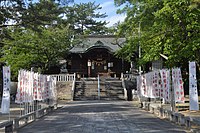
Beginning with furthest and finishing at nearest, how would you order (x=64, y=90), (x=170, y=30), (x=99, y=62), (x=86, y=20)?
(x=86, y=20) → (x=99, y=62) → (x=64, y=90) → (x=170, y=30)

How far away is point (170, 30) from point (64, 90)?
62.1 ft

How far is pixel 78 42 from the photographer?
133ft

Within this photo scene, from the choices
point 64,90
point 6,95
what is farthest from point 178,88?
point 64,90

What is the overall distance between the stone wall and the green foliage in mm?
13794

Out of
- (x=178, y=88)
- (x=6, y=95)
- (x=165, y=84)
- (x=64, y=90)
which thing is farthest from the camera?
(x=64, y=90)

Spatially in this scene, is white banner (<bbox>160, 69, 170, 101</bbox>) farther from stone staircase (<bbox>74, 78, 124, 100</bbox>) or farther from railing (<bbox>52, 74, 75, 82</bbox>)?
railing (<bbox>52, 74, 75, 82</bbox>)

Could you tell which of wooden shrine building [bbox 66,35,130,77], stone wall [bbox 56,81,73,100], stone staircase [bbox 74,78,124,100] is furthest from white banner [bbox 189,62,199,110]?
wooden shrine building [bbox 66,35,130,77]

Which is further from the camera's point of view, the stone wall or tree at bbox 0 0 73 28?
the stone wall

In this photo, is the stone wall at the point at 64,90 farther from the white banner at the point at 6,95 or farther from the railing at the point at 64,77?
the white banner at the point at 6,95

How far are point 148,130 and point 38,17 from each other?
35.8 feet

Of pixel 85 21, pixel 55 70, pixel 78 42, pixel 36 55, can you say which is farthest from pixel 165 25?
pixel 85 21

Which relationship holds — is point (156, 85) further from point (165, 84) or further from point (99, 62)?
point (99, 62)

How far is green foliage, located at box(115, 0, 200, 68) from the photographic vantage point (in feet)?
47.4

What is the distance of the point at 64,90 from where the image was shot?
108ft
